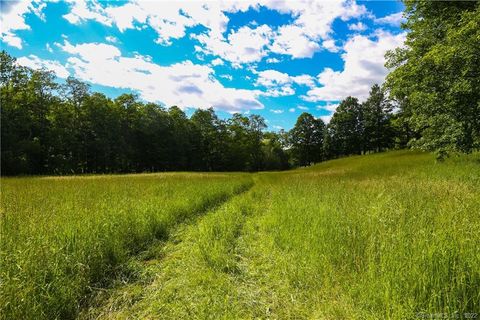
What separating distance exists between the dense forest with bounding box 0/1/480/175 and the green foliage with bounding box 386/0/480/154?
47 millimetres

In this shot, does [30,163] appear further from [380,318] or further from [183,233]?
[380,318]

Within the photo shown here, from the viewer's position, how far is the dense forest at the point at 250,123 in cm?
1227

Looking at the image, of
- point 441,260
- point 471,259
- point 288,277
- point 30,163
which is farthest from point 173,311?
point 30,163

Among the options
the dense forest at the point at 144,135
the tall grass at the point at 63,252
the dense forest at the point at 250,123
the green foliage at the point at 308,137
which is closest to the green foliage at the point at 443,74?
the dense forest at the point at 250,123

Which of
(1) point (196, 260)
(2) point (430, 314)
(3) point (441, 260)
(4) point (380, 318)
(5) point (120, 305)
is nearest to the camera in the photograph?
(2) point (430, 314)

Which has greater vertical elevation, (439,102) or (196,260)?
(439,102)

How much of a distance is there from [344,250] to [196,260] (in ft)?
8.89

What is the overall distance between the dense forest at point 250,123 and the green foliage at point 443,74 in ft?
0.15

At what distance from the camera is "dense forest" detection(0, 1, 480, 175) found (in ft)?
40.3

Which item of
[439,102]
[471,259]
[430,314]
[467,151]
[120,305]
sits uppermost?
[439,102]

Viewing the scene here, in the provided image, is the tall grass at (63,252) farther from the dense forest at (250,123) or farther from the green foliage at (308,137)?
the green foliage at (308,137)

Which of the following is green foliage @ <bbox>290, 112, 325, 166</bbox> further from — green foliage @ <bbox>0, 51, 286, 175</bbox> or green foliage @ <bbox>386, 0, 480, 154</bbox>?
green foliage @ <bbox>386, 0, 480, 154</bbox>

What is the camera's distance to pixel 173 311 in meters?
3.38

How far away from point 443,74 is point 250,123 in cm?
8038
